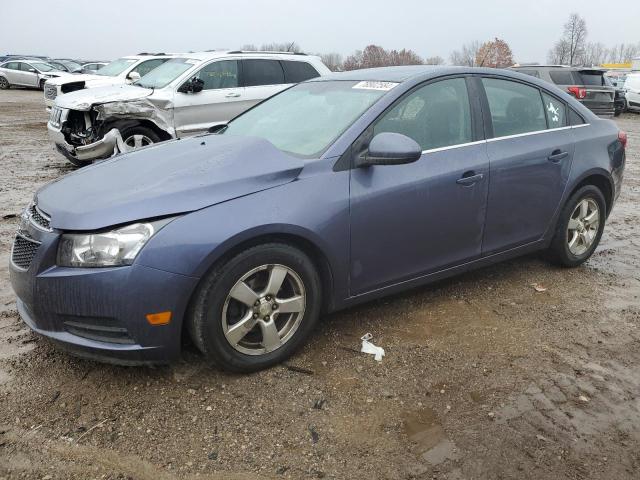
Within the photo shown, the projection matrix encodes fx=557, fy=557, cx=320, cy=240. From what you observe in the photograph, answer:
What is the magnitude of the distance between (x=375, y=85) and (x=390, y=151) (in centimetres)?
72

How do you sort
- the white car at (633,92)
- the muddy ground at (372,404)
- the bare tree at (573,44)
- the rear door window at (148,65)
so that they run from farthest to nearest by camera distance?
the bare tree at (573,44) → the white car at (633,92) → the rear door window at (148,65) → the muddy ground at (372,404)

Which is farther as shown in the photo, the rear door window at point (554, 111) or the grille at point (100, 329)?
the rear door window at point (554, 111)

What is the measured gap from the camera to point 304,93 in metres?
4.05

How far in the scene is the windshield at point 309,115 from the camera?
336 centimetres

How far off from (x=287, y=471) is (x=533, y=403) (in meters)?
1.31

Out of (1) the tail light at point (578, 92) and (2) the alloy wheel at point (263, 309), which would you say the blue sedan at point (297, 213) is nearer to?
(2) the alloy wheel at point (263, 309)

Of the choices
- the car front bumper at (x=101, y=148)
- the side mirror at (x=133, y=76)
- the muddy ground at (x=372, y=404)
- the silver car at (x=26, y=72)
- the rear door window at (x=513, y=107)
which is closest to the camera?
the muddy ground at (x=372, y=404)

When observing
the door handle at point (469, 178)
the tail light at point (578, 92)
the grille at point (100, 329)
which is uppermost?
the door handle at point (469, 178)

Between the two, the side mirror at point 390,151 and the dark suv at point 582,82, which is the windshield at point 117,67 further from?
the side mirror at point 390,151

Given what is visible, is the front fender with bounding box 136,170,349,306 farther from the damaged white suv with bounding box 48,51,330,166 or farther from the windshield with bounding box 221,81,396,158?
the damaged white suv with bounding box 48,51,330,166

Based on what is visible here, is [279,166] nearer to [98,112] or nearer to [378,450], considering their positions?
[378,450]

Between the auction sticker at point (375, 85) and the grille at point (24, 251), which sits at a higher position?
the auction sticker at point (375, 85)

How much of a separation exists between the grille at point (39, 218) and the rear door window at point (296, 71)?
22.8 feet

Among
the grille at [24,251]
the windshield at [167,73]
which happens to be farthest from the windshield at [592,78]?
the grille at [24,251]
